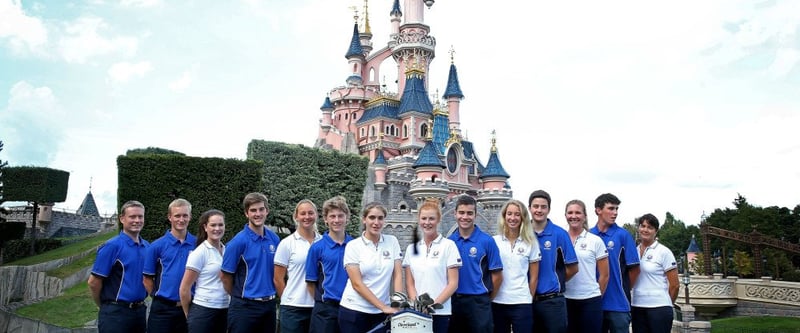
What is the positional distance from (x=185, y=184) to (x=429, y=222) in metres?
17.3

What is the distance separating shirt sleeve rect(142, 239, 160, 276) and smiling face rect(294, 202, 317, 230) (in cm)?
155

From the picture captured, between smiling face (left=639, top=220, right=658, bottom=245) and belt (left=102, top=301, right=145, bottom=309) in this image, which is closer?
belt (left=102, top=301, right=145, bottom=309)

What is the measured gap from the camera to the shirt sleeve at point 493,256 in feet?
18.5

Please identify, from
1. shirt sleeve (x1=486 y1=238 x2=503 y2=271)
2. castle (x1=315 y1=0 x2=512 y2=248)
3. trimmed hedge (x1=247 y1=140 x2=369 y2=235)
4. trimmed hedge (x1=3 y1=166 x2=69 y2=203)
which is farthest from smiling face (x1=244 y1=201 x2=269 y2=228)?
trimmed hedge (x1=3 y1=166 x2=69 y2=203)

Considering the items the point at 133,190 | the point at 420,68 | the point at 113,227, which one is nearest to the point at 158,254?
the point at 133,190

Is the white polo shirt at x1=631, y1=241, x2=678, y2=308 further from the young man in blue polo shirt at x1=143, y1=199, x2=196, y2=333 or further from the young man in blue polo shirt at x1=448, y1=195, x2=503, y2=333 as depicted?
the young man in blue polo shirt at x1=143, y1=199, x2=196, y2=333

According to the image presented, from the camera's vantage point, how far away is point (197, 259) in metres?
5.90

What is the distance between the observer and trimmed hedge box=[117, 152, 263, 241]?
777 inches

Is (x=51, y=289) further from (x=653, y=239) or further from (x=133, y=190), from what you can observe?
(x=653, y=239)

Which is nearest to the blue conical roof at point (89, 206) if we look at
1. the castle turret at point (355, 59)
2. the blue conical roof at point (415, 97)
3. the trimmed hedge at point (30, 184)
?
the trimmed hedge at point (30, 184)

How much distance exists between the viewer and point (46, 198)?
108 ft

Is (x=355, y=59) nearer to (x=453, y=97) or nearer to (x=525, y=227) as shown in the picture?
(x=453, y=97)

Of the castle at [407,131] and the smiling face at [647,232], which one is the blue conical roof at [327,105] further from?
the smiling face at [647,232]

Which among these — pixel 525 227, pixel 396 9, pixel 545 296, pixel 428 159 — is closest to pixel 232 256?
pixel 525 227
